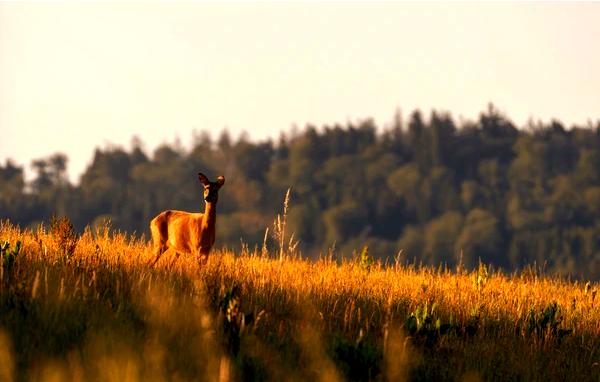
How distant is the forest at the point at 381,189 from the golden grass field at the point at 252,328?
128 metres

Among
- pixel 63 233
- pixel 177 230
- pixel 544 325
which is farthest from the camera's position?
pixel 177 230

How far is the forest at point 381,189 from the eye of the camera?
14975 centimetres

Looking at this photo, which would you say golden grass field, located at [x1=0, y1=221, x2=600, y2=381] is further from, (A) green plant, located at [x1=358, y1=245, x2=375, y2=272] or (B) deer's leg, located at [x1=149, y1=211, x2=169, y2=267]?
(B) deer's leg, located at [x1=149, y1=211, x2=169, y2=267]

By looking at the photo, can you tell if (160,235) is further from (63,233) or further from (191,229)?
(63,233)

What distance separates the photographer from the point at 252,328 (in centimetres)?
838

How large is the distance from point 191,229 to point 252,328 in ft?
19.2

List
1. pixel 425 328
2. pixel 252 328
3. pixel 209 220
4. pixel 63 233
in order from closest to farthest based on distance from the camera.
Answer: pixel 252 328, pixel 425 328, pixel 63 233, pixel 209 220

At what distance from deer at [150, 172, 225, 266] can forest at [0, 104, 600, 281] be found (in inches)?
4860

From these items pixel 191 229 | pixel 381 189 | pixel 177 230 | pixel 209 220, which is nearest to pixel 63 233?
pixel 209 220

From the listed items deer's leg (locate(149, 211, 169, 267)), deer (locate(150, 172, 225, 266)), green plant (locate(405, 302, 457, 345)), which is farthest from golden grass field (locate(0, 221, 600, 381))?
deer's leg (locate(149, 211, 169, 267))

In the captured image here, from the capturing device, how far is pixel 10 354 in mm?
7059

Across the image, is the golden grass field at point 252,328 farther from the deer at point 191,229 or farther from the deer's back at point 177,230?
the deer's back at point 177,230

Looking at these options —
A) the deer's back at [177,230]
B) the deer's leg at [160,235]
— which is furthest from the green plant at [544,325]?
the deer's leg at [160,235]

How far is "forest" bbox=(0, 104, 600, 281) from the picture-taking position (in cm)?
14975
